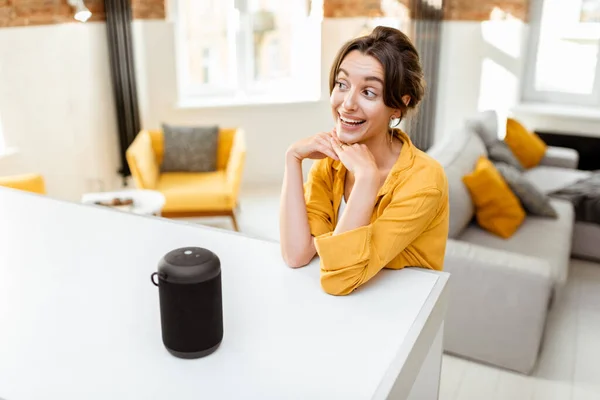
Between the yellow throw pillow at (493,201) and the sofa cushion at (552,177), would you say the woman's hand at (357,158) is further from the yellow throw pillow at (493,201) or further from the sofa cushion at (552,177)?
the sofa cushion at (552,177)

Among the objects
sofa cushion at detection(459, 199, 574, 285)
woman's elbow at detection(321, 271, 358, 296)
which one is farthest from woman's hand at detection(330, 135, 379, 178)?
sofa cushion at detection(459, 199, 574, 285)

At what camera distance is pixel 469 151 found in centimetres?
349

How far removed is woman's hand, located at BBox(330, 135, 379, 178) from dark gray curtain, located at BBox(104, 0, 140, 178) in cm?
378

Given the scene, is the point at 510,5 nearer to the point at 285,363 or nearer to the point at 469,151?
the point at 469,151

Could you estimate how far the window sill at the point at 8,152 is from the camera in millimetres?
3893

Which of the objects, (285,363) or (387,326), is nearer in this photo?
(285,363)

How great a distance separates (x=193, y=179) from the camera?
422 cm

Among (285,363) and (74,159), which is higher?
(285,363)

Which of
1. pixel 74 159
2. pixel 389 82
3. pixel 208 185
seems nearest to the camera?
pixel 389 82

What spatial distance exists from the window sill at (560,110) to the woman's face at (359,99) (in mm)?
4192

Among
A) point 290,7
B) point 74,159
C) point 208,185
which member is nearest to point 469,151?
point 208,185

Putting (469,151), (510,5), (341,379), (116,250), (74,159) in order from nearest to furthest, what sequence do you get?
(341,379) → (116,250) → (469,151) → (74,159) → (510,5)

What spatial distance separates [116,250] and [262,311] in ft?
1.58

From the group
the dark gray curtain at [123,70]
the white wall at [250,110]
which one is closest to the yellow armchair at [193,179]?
the dark gray curtain at [123,70]
